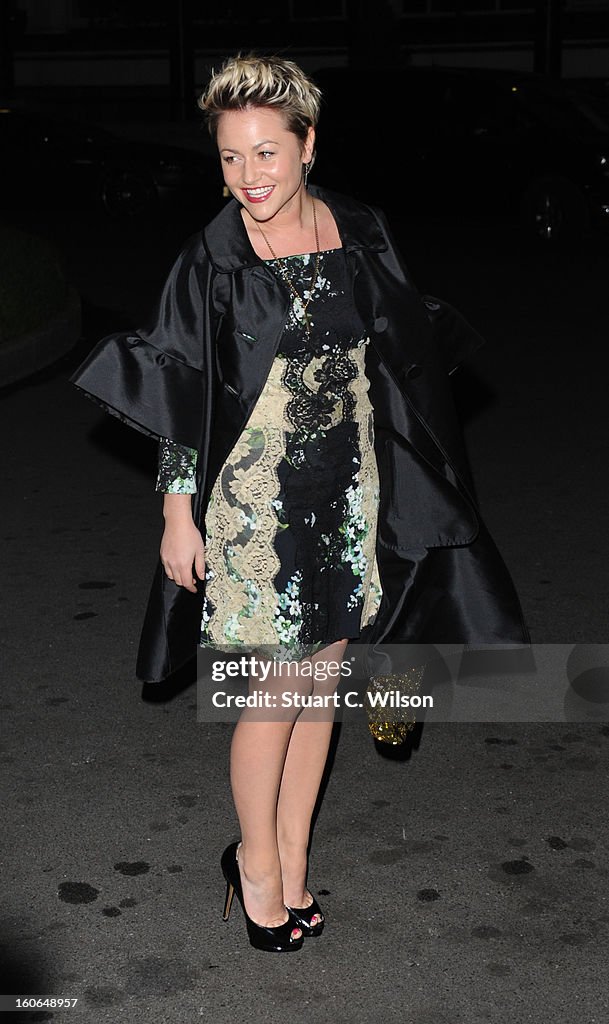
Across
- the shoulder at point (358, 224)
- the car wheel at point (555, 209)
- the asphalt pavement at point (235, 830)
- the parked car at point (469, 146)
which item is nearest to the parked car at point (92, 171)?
the parked car at point (469, 146)

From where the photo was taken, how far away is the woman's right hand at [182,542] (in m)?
3.27

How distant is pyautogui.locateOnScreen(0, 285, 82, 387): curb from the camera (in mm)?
10141

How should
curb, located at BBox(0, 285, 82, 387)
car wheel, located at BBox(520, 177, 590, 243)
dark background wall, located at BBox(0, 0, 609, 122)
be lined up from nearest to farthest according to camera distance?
curb, located at BBox(0, 285, 82, 387)
car wheel, located at BBox(520, 177, 590, 243)
dark background wall, located at BBox(0, 0, 609, 122)

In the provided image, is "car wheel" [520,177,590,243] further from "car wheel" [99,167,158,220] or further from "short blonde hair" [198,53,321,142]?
"short blonde hair" [198,53,321,142]

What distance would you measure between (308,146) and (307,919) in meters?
1.73

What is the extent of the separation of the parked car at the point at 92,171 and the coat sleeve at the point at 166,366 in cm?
1715

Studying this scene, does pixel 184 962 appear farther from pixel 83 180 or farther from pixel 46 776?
pixel 83 180

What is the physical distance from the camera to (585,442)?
27.4ft

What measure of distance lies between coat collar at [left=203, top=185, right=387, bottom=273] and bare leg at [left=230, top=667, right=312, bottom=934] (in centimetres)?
90

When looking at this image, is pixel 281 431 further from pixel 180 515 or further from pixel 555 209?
pixel 555 209

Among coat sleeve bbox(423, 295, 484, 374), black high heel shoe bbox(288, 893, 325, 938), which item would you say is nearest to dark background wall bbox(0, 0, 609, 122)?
coat sleeve bbox(423, 295, 484, 374)

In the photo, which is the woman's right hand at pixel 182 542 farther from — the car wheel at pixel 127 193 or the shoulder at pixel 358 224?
the car wheel at pixel 127 193

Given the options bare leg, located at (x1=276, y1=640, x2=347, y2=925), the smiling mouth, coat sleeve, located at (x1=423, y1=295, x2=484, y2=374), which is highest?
the smiling mouth

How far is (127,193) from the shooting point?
20.3 meters
